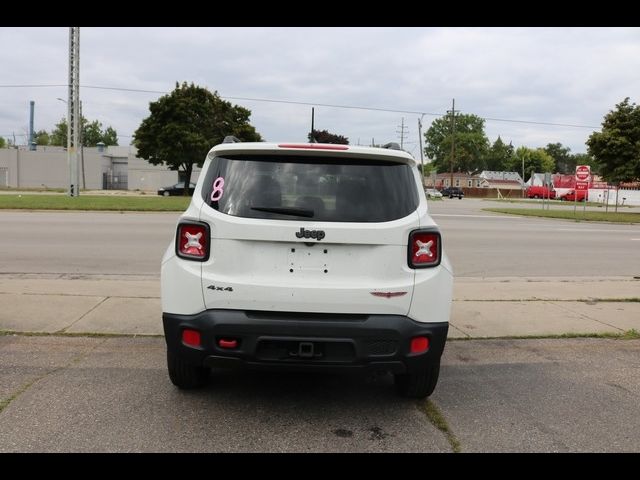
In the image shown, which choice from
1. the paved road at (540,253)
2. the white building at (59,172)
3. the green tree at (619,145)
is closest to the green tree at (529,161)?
the white building at (59,172)

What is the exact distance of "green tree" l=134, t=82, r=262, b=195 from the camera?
4166 centimetres

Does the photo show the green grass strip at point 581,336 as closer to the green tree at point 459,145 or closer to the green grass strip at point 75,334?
the green grass strip at point 75,334

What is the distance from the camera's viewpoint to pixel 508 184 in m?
103

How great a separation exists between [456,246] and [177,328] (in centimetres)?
1107

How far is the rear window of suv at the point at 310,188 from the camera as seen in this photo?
3.43 meters

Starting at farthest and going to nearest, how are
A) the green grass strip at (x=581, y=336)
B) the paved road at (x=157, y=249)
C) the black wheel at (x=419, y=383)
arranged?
the paved road at (x=157, y=249) → the green grass strip at (x=581, y=336) → the black wheel at (x=419, y=383)

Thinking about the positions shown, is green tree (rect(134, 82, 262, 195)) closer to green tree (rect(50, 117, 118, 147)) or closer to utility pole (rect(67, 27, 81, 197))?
utility pole (rect(67, 27, 81, 197))

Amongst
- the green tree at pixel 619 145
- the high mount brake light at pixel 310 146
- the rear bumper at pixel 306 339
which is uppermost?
the green tree at pixel 619 145

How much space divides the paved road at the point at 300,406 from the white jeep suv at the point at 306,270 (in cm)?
45

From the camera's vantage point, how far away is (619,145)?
32.1 meters

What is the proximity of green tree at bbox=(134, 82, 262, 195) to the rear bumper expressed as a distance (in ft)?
129

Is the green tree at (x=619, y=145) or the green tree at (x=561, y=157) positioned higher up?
the green tree at (x=561, y=157)

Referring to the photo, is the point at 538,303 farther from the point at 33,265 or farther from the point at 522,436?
the point at 33,265
